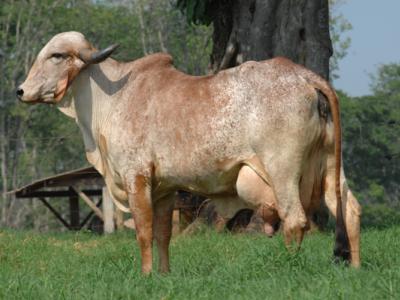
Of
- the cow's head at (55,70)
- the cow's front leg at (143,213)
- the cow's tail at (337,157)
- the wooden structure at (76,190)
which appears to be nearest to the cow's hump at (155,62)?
the cow's head at (55,70)

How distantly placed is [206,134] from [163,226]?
3.94 feet

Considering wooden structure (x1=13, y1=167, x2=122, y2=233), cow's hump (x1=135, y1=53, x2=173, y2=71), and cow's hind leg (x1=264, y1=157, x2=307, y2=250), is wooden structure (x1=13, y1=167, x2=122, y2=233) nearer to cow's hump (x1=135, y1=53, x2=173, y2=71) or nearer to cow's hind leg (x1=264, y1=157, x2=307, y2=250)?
cow's hump (x1=135, y1=53, x2=173, y2=71)

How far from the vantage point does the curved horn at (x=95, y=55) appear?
8406mm

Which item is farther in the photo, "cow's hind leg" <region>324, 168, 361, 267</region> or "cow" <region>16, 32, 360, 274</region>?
"cow's hind leg" <region>324, 168, 361, 267</region>

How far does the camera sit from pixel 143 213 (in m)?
8.12

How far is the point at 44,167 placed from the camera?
4156 cm

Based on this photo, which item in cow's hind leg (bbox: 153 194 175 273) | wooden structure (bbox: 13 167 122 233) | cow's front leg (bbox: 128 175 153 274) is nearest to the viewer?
cow's front leg (bbox: 128 175 153 274)

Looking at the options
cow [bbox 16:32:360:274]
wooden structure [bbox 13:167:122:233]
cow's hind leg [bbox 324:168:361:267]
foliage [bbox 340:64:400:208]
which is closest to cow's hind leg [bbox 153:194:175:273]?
cow [bbox 16:32:360:274]

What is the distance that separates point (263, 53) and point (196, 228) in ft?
8.62

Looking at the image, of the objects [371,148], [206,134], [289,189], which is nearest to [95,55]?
[206,134]

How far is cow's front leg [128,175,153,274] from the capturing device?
8.08 meters

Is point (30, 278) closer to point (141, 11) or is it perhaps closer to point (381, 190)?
point (141, 11)

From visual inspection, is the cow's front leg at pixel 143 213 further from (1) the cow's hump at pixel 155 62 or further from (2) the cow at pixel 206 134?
(1) the cow's hump at pixel 155 62

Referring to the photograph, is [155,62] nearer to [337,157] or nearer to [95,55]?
[95,55]
